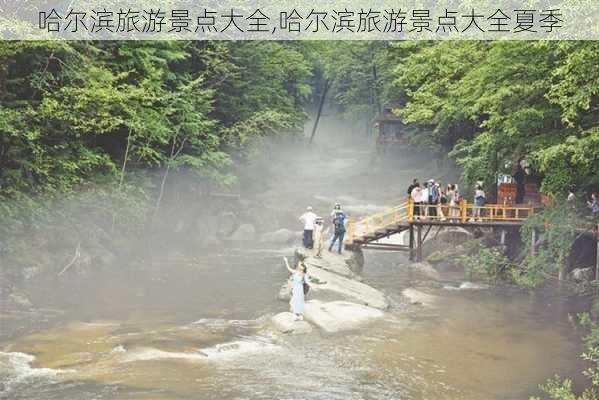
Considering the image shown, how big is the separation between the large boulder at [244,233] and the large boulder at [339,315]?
18.2m

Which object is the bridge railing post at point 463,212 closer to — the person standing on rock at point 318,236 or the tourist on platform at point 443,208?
the tourist on platform at point 443,208

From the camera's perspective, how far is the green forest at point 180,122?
20.4m

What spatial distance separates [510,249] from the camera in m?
28.5

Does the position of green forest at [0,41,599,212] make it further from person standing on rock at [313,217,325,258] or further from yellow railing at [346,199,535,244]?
person standing on rock at [313,217,325,258]

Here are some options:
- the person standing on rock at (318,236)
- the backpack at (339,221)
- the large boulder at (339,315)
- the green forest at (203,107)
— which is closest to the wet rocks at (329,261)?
the person standing on rock at (318,236)

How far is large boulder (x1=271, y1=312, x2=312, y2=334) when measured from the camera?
56.5ft

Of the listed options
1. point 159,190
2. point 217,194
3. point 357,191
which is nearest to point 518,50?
point 159,190

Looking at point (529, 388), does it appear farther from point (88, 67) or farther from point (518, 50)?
point (88, 67)

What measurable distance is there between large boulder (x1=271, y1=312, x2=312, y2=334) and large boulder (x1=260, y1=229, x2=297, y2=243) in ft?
58.5

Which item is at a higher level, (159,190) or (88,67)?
(88,67)

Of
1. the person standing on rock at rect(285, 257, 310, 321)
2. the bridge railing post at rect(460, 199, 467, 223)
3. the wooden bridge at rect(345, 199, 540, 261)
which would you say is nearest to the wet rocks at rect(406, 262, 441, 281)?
the wooden bridge at rect(345, 199, 540, 261)

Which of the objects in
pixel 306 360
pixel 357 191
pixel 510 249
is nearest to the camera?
pixel 306 360

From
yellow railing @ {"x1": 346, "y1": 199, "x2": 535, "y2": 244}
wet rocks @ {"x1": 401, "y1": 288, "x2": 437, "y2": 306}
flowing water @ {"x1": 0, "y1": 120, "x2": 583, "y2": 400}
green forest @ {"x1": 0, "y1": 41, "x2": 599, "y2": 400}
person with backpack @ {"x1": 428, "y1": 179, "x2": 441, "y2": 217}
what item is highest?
green forest @ {"x1": 0, "y1": 41, "x2": 599, "y2": 400}

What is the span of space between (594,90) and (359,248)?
12932 millimetres
